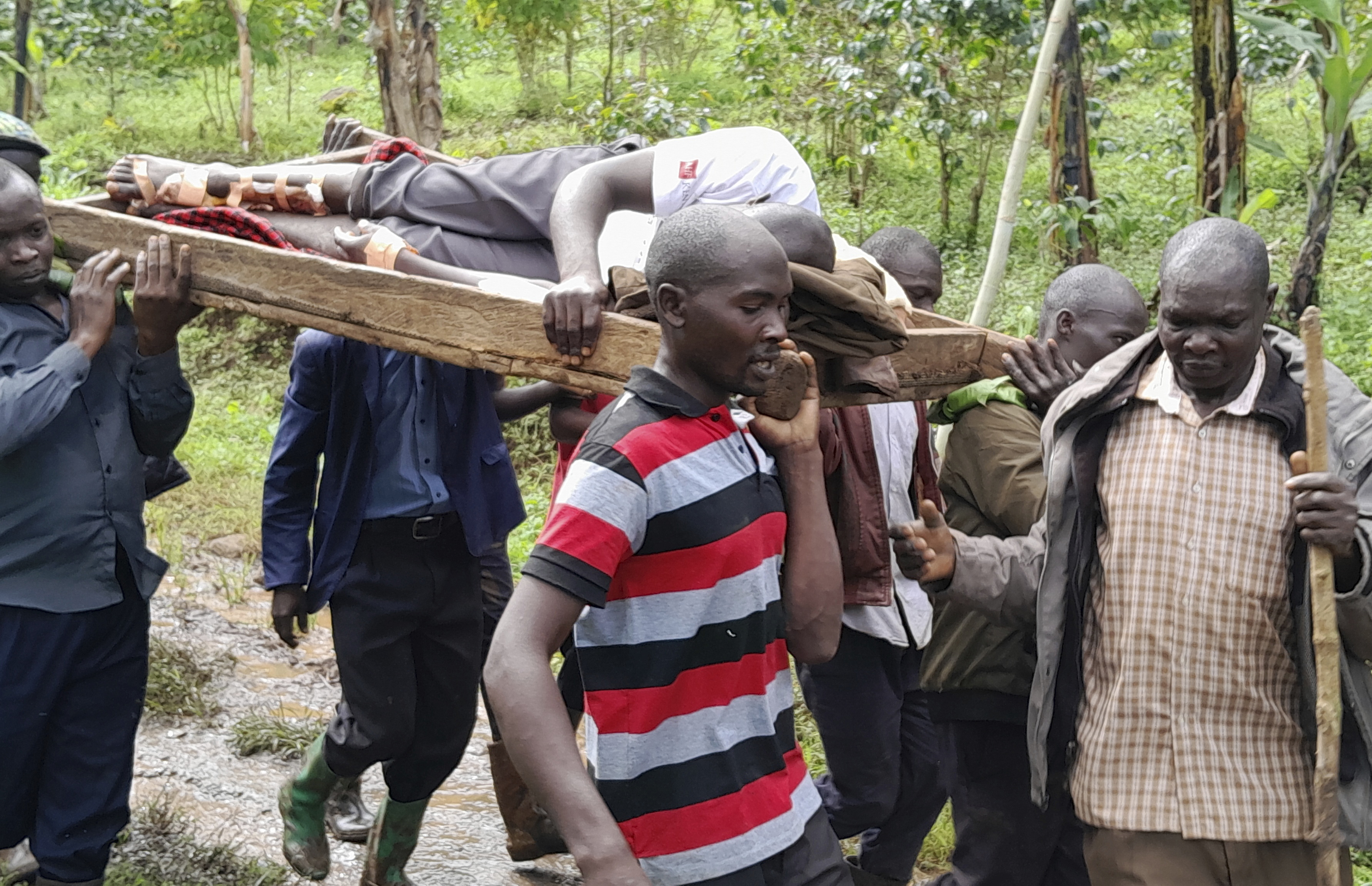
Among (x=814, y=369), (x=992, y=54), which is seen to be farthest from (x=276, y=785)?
(x=992, y=54)

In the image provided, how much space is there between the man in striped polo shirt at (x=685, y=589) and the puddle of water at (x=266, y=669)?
3.52 meters

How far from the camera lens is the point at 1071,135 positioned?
587 centimetres

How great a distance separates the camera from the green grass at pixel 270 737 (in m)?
4.59

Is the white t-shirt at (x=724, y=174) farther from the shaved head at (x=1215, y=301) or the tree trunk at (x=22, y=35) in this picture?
the tree trunk at (x=22, y=35)

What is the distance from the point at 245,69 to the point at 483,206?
31.5 ft

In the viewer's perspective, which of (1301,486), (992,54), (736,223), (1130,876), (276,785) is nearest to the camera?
(736,223)

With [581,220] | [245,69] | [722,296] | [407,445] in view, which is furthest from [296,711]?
[245,69]

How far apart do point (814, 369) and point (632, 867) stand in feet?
2.99

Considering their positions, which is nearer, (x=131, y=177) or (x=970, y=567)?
(x=970, y=567)

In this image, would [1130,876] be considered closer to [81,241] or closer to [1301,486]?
[1301,486]

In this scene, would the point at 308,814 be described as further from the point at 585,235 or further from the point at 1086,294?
the point at 1086,294

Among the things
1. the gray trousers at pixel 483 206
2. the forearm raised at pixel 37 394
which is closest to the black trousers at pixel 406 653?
the gray trousers at pixel 483 206

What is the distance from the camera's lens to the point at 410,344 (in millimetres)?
2752

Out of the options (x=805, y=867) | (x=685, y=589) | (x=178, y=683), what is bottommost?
(x=178, y=683)
